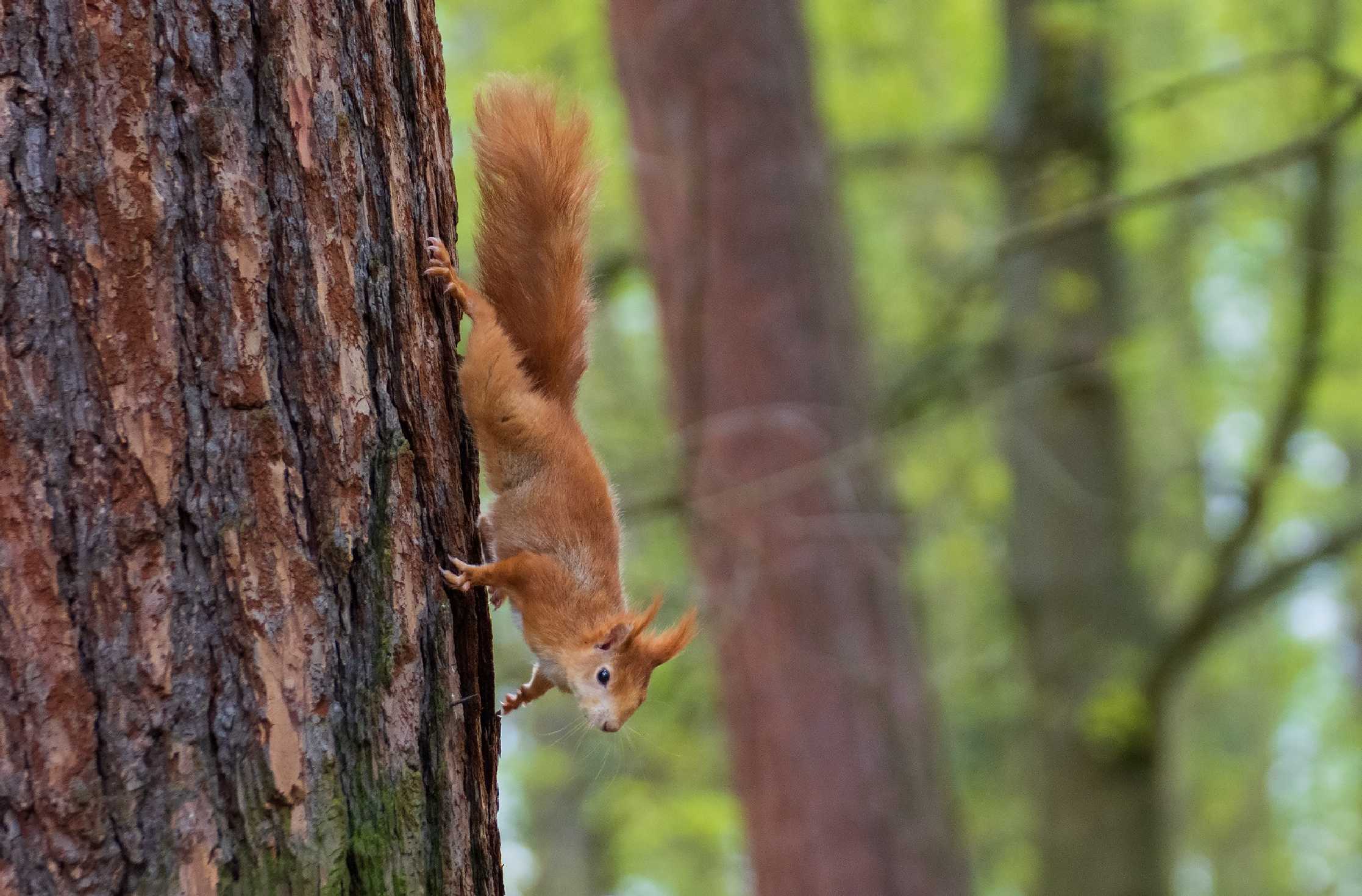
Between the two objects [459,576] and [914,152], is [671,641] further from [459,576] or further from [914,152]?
[914,152]

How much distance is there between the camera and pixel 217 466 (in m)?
1.44

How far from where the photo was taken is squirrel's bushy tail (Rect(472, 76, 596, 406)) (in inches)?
77.7

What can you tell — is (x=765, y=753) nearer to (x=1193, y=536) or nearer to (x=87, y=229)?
(x=87, y=229)

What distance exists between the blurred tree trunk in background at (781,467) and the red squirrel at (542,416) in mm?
2364

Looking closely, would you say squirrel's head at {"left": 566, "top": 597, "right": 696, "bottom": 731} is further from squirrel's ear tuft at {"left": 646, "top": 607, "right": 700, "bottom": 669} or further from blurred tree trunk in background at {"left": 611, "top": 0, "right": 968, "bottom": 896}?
blurred tree trunk in background at {"left": 611, "top": 0, "right": 968, "bottom": 896}

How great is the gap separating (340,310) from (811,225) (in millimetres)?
3692

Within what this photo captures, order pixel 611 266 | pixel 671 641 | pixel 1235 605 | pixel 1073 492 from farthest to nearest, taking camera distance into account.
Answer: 1. pixel 1073 492
2. pixel 611 266
3. pixel 1235 605
4. pixel 671 641

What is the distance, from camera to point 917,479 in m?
10.6

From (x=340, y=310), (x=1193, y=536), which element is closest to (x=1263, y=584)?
(x=1193, y=536)

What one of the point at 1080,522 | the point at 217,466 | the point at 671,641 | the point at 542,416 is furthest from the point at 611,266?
the point at 217,466

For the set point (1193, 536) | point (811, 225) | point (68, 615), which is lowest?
point (68, 615)

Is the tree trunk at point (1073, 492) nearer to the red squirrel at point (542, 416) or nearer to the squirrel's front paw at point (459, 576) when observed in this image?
the red squirrel at point (542, 416)

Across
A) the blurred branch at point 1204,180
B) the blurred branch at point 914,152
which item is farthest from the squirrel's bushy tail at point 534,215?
the blurred branch at point 914,152

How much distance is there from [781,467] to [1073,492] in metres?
2.52
